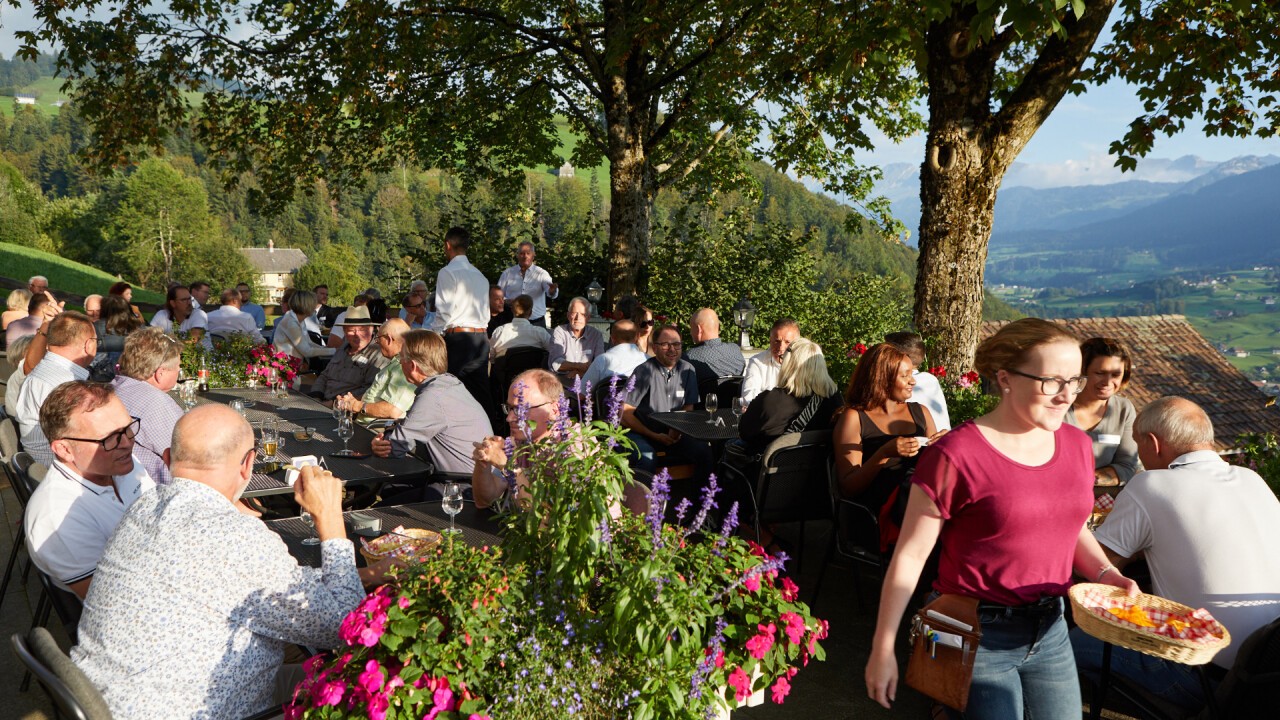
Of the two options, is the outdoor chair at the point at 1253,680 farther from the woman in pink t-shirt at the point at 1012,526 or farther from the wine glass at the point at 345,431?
the wine glass at the point at 345,431

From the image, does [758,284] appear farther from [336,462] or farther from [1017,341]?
[1017,341]

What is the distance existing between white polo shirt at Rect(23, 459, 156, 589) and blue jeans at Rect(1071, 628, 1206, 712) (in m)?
3.23

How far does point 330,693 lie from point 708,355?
18.2 feet

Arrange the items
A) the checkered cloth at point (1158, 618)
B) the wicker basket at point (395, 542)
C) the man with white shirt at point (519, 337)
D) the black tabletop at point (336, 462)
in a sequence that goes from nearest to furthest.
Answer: the checkered cloth at point (1158, 618) < the wicker basket at point (395, 542) < the black tabletop at point (336, 462) < the man with white shirt at point (519, 337)

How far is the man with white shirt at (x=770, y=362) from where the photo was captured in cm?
629

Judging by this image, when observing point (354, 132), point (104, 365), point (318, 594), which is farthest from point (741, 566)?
point (354, 132)

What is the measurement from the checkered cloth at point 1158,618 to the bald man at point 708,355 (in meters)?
4.68

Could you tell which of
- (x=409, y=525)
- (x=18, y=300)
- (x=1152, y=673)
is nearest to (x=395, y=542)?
(x=409, y=525)

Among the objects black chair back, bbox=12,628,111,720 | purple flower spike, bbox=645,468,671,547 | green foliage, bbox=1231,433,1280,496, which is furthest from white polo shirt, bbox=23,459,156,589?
green foliage, bbox=1231,433,1280,496

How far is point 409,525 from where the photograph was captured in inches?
141

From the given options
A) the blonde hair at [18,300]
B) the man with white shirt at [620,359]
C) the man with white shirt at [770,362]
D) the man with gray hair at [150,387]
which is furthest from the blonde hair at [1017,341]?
the blonde hair at [18,300]

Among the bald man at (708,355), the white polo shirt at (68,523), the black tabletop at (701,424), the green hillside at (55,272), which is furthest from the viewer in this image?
the green hillside at (55,272)

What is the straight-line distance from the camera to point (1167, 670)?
9.39 feet

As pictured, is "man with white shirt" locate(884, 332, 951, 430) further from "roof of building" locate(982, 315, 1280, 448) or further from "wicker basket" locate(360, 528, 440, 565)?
"roof of building" locate(982, 315, 1280, 448)
